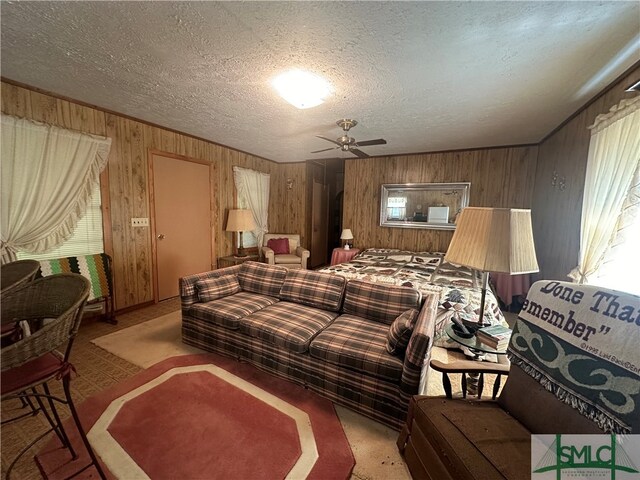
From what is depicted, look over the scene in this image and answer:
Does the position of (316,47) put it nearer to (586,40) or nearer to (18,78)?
(586,40)

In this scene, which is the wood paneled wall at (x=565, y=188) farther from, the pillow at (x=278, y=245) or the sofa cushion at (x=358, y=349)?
the pillow at (x=278, y=245)

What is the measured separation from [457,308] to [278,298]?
1.77 metres

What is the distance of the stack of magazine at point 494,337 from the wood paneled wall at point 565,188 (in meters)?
1.71

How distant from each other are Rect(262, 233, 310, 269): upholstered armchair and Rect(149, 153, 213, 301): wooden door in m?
1.10

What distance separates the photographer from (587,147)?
2.45 m

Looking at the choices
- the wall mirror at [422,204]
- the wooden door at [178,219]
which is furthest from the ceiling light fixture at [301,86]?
the wall mirror at [422,204]

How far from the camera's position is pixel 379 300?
2180mm

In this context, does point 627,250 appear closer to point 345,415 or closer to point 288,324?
point 345,415

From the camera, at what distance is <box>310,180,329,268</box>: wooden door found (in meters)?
6.01

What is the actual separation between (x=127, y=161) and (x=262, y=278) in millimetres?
2322

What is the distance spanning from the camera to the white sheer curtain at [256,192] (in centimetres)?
484

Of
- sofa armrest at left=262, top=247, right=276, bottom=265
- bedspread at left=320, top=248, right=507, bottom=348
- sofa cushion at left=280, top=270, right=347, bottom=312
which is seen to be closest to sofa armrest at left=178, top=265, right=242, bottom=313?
sofa cushion at left=280, top=270, right=347, bottom=312

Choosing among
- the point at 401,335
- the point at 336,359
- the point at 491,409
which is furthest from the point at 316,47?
the point at 491,409

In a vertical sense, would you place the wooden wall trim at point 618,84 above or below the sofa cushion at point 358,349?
above
